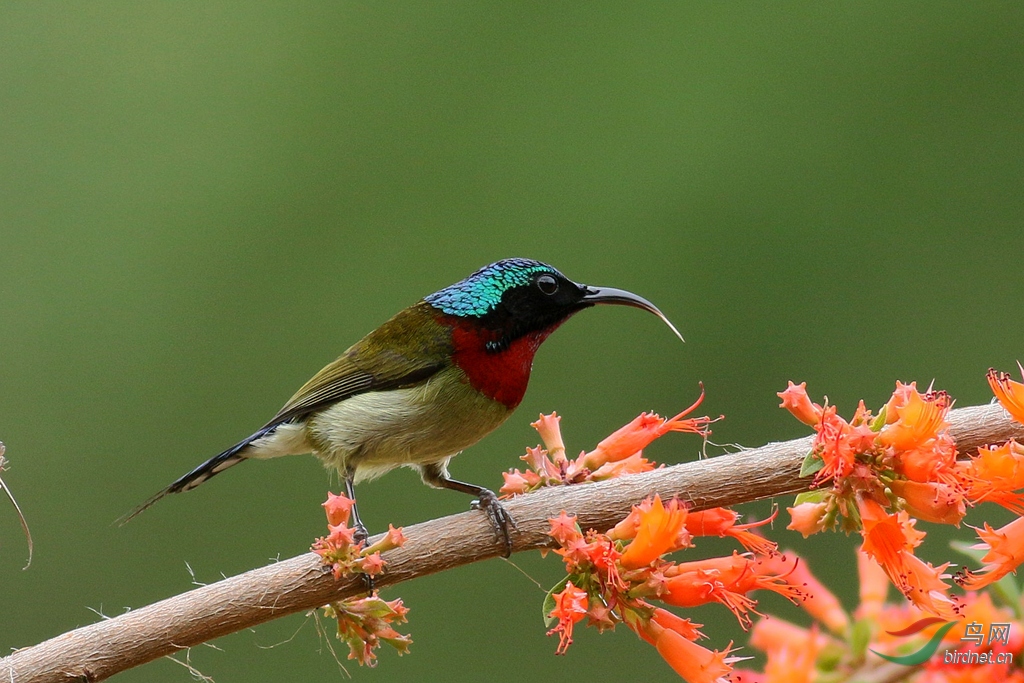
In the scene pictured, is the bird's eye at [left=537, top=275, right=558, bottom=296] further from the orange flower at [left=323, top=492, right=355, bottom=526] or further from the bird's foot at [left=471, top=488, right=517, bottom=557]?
the orange flower at [left=323, top=492, right=355, bottom=526]

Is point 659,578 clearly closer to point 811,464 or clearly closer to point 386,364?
point 811,464

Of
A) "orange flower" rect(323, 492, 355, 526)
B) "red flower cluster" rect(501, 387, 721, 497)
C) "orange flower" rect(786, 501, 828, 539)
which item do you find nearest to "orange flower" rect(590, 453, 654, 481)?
"red flower cluster" rect(501, 387, 721, 497)

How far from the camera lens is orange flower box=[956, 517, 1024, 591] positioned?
210cm

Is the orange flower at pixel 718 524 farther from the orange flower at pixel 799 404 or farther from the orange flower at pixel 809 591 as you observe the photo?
the orange flower at pixel 799 404

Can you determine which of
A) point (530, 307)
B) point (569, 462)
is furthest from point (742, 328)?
point (569, 462)

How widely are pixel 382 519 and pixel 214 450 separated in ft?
4.56

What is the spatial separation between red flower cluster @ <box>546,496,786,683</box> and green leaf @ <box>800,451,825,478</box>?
0.22 m

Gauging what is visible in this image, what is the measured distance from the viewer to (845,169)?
29.6 feet

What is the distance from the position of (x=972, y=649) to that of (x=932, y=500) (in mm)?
283

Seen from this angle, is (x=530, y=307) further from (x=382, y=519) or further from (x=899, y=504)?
(x=382, y=519)

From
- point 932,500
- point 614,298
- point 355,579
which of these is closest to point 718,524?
point 932,500

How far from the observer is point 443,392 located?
152 inches

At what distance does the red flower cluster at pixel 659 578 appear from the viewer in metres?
2.27

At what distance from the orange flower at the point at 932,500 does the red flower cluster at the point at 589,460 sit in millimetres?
542
